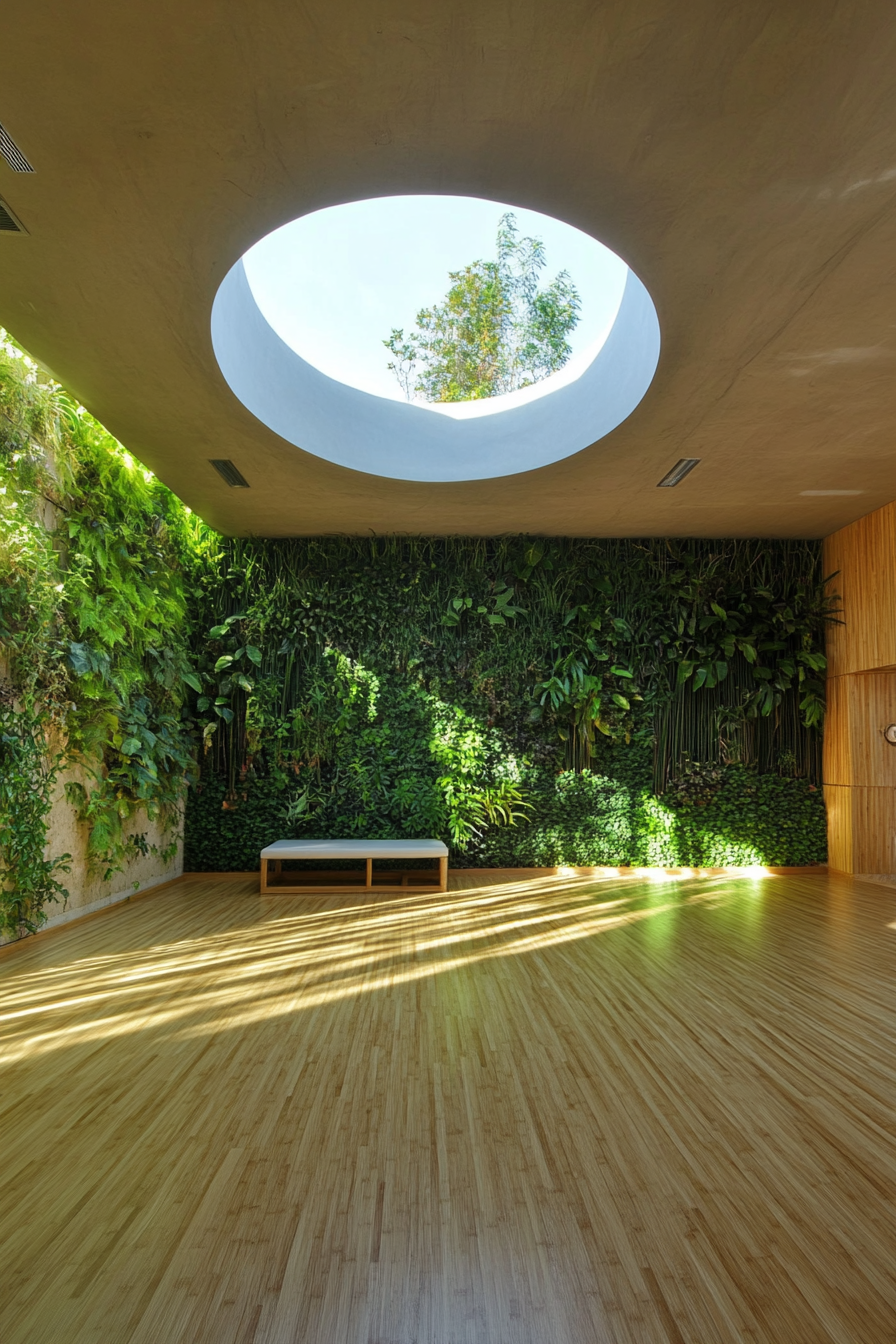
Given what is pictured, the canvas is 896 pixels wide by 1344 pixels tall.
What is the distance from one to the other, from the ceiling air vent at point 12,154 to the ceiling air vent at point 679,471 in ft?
13.3

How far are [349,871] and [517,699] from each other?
2.16 metres

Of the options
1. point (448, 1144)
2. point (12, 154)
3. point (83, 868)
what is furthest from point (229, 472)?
point (448, 1144)

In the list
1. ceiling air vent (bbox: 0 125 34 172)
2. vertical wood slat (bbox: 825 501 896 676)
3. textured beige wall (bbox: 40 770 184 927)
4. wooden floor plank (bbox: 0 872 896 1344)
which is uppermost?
ceiling air vent (bbox: 0 125 34 172)

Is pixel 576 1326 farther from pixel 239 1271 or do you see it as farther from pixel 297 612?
pixel 297 612

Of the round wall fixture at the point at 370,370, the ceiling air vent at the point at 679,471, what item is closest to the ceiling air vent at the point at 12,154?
the round wall fixture at the point at 370,370

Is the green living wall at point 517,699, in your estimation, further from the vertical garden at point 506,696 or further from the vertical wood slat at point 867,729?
the vertical wood slat at point 867,729

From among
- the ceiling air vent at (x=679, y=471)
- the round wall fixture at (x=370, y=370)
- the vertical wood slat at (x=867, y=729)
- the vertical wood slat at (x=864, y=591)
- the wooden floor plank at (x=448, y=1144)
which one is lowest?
the wooden floor plank at (x=448, y=1144)

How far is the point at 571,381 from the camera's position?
540 cm

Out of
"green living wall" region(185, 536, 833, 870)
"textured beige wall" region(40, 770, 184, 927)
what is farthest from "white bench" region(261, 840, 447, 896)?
"textured beige wall" region(40, 770, 184, 927)

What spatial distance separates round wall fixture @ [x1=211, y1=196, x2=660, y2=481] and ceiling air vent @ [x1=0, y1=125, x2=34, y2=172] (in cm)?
112

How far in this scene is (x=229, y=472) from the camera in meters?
5.71

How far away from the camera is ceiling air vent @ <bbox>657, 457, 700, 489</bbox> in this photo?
5502 millimetres

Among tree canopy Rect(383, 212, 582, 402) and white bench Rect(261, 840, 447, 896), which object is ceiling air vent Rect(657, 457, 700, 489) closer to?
tree canopy Rect(383, 212, 582, 402)

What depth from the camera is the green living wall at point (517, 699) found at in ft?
23.7
